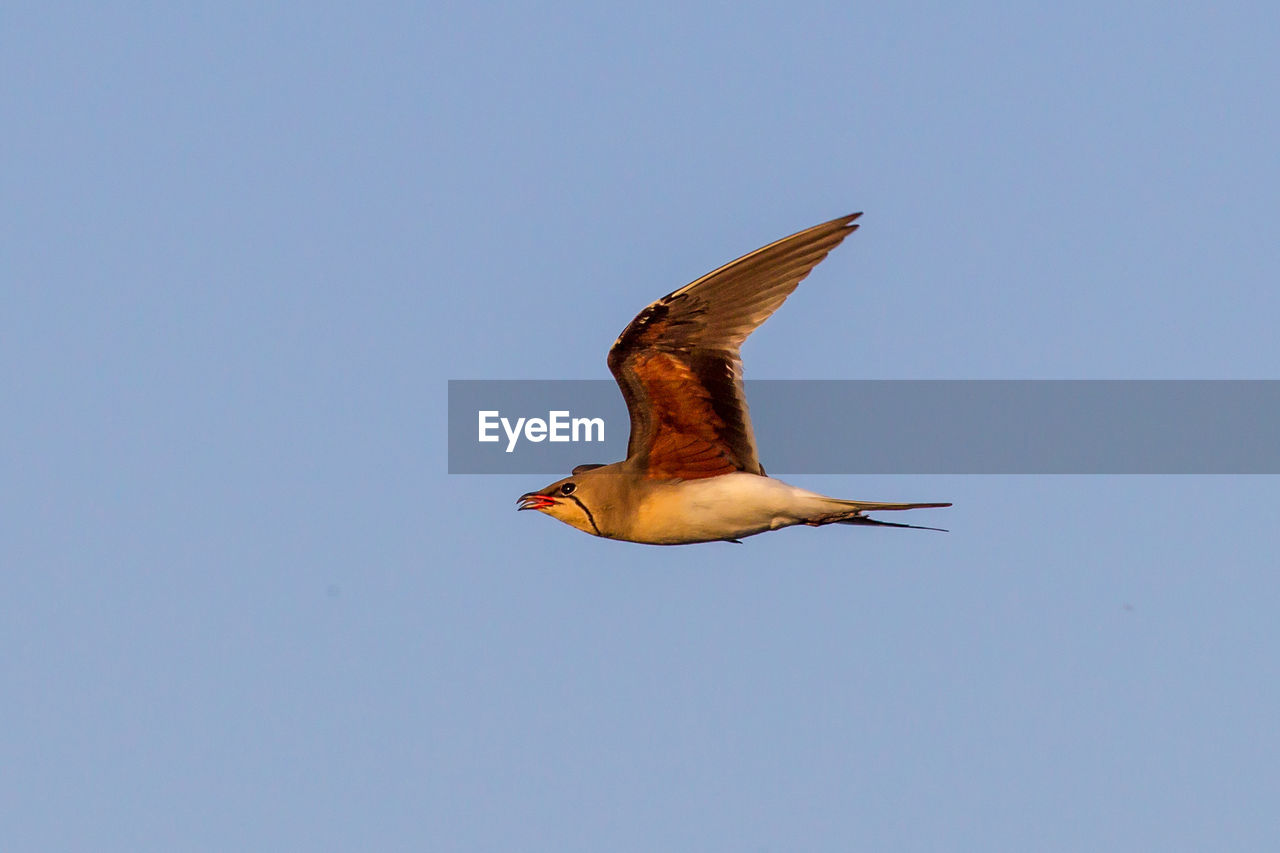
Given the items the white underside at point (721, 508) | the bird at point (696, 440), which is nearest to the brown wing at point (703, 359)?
the bird at point (696, 440)

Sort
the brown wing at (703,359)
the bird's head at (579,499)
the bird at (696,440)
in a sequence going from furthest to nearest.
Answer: the bird's head at (579,499)
the bird at (696,440)
the brown wing at (703,359)

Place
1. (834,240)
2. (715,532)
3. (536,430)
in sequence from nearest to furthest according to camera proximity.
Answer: (834,240) → (715,532) → (536,430)

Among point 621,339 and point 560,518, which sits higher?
point 621,339

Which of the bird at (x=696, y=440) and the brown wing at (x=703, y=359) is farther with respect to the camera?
the bird at (x=696, y=440)

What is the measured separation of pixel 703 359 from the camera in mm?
17734

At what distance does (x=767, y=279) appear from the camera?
17.3m

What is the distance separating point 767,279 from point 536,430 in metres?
5.84

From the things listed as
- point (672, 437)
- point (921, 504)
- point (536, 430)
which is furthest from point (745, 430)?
point (536, 430)

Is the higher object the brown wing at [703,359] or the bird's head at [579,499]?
the brown wing at [703,359]

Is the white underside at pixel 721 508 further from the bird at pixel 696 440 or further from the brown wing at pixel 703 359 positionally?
the brown wing at pixel 703 359

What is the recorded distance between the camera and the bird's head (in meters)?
18.3

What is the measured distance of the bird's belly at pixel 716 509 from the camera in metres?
17.8

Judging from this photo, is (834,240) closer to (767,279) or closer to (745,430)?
(767,279)

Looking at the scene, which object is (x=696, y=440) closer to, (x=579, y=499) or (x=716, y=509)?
(x=716, y=509)
